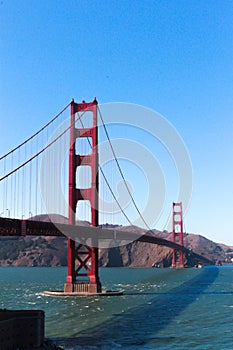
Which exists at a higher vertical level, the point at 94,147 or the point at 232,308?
the point at 94,147

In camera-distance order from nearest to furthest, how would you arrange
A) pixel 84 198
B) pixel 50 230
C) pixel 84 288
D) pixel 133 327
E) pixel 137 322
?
pixel 133 327 → pixel 137 322 → pixel 50 230 → pixel 84 288 → pixel 84 198

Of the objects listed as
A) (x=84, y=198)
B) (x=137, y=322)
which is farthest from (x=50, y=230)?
(x=137, y=322)

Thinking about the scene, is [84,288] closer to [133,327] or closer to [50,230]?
[50,230]

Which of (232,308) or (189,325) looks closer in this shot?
(189,325)

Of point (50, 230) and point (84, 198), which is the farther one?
point (84, 198)

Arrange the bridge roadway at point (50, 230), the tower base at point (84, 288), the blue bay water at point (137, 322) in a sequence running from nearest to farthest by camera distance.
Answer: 1. the blue bay water at point (137, 322)
2. the bridge roadway at point (50, 230)
3. the tower base at point (84, 288)

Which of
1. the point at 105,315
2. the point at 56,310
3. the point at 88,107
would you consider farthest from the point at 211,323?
the point at 88,107

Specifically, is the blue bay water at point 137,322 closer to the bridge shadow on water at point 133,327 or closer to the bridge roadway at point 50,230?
the bridge shadow on water at point 133,327

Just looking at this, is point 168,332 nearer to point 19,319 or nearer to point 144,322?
point 144,322

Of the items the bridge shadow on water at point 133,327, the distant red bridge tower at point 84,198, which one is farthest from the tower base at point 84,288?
the bridge shadow on water at point 133,327

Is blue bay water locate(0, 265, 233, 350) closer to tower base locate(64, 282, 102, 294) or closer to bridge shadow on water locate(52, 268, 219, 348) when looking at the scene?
bridge shadow on water locate(52, 268, 219, 348)

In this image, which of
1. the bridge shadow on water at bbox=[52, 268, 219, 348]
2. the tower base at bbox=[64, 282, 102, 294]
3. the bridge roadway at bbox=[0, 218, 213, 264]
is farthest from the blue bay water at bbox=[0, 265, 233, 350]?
the bridge roadway at bbox=[0, 218, 213, 264]
